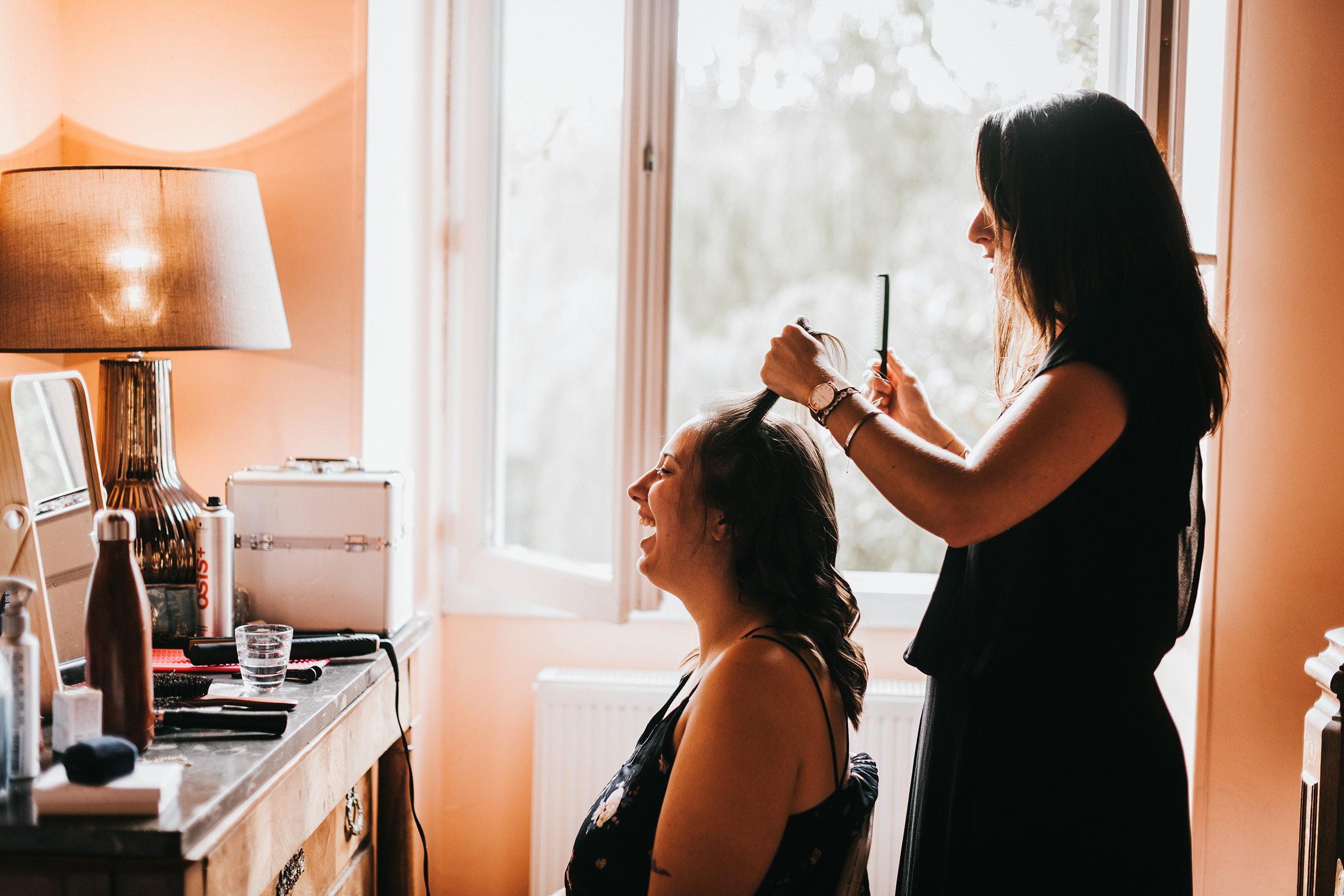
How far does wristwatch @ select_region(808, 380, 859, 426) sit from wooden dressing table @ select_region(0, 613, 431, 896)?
712mm

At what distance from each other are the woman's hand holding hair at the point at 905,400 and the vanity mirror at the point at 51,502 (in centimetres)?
111

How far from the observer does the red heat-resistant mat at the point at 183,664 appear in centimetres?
135

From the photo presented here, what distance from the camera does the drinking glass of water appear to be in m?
1.28

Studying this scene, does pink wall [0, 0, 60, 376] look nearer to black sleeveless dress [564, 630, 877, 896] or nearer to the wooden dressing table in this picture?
the wooden dressing table

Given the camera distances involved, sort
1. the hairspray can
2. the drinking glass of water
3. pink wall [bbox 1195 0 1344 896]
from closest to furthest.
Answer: the drinking glass of water
the hairspray can
pink wall [bbox 1195 0 1344 896]

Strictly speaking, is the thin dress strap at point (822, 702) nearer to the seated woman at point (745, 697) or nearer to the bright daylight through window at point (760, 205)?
the seated woman at point (745, 697)

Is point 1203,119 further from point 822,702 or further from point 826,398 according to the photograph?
point 822,702

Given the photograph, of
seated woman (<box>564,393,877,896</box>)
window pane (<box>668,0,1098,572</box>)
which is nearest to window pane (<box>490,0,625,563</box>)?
window pane (<box>668,0,1098,572</box>)

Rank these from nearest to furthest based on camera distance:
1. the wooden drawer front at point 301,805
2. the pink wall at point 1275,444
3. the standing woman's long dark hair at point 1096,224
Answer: the wooden drawer front at point 301,805
the standing woman's long dark hair at point 1096,224
the pink wall at point 1275,444

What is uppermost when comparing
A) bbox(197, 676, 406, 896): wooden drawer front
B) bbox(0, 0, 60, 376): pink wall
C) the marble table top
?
bbox(0, 0, 60, 376): pink wall

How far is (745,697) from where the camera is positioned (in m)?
1.04

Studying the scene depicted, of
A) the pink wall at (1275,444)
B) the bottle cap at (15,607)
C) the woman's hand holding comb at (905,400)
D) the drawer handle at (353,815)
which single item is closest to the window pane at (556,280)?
the woman's hand holding comb at (905,400)

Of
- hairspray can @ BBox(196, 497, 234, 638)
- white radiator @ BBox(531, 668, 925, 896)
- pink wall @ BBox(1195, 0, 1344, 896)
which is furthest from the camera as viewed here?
white radiator @ BBox(531, 668, 925, 896)

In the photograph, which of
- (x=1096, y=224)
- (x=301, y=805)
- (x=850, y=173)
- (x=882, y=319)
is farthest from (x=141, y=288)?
(x=850, y=173)
